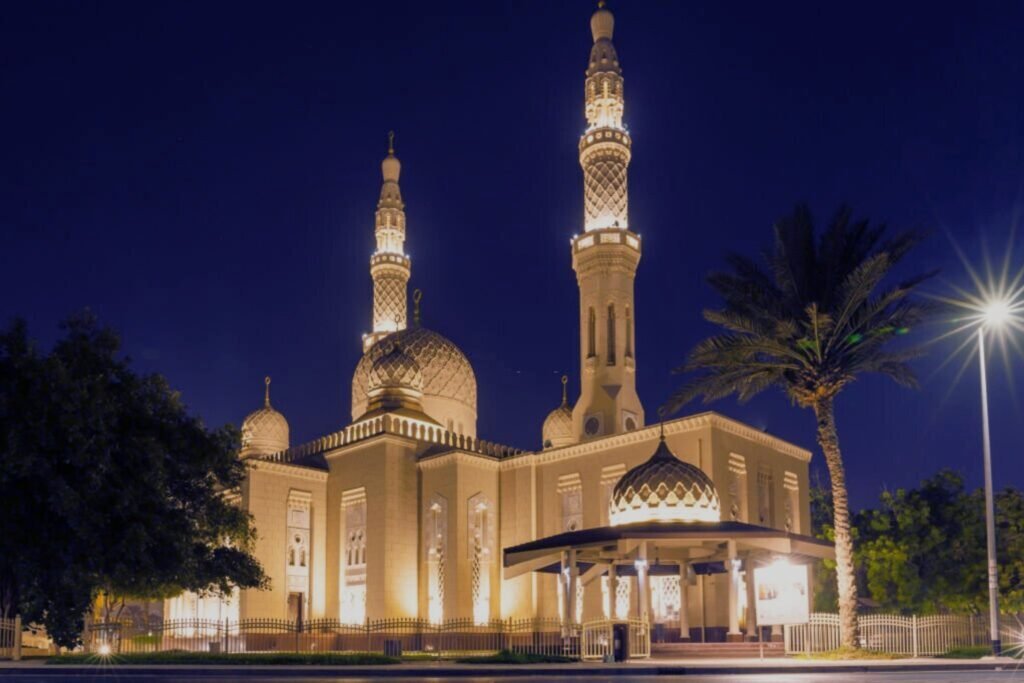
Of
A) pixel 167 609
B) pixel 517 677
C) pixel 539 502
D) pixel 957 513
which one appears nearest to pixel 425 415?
pixel 539 502

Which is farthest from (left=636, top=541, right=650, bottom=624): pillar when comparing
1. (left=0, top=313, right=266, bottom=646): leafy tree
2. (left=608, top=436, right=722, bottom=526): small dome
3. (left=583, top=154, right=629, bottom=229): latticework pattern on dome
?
(left=583, top=154, right=629, bottom=229): latticework pattern on dome

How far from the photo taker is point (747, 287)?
2502cm

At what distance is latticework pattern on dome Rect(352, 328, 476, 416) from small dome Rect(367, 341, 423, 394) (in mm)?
1265

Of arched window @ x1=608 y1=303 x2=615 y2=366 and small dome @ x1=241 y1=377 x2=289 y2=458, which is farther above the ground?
arched window @ x1=608 y1=303 x2=615 y2=366

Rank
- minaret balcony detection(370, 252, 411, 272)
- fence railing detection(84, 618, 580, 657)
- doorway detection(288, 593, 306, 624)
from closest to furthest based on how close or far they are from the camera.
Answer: fence railing detection(84, 618, 580, 657)
doorway detection(288, 593, 306, 624)
minaret balcony detection(370, 252, 411, 272)

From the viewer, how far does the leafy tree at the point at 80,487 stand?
23.4 m

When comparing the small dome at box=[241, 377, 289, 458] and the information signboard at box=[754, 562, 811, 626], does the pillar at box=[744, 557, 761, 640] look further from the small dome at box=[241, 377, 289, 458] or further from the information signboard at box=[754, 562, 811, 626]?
the small dome at box=[241, 377, 289, 458]

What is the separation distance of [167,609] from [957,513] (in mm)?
30081

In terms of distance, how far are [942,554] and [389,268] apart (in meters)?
26.8

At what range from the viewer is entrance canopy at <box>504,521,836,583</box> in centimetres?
2553

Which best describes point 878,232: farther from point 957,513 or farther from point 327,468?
point 327,468

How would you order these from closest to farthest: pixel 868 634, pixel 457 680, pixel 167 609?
pixel 457 680 < pixel 868 634 < pixel 167 609

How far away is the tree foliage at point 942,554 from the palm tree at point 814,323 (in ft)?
57.8

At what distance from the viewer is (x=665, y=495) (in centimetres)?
2820
